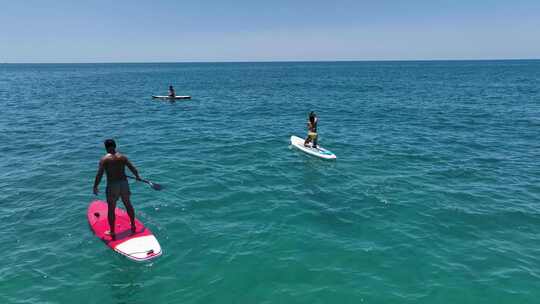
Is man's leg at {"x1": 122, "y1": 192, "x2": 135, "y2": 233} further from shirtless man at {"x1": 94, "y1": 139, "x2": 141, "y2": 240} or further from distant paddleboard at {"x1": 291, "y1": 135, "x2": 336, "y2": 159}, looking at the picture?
distant paddleboard at {"x1": 291, "y1": 135, "x2": 336, "y2": 159}

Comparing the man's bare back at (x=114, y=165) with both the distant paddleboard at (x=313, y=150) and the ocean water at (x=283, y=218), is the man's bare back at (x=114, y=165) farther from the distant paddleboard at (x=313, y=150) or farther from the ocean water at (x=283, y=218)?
the distant paddleboard at (x=313, y=150)

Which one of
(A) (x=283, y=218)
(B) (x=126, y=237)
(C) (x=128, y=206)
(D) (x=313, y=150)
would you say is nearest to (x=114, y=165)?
(C) (x=128, y=206)

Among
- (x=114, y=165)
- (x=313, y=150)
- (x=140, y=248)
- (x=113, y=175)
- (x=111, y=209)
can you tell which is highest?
(x=114, y=165)

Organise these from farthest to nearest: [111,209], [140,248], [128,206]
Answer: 1. [128,206]
2. [111,209]
3. [140,248]

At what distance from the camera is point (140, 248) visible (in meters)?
10.2

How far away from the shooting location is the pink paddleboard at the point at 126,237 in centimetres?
1003

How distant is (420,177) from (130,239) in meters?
13.5

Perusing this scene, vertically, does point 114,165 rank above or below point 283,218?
above

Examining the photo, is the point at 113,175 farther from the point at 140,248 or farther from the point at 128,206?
the point at 140,248

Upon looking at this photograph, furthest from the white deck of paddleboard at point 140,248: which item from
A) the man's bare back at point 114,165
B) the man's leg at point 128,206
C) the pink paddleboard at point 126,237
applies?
the man's bare back at point 114,165

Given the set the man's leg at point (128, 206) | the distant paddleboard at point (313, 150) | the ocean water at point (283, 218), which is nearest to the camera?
the ocean water at point (283, 218)

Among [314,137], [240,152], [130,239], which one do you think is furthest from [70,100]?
[130,239]

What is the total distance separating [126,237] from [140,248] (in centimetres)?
87

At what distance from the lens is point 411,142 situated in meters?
24.1
